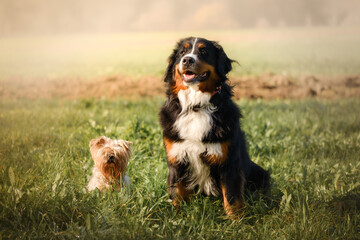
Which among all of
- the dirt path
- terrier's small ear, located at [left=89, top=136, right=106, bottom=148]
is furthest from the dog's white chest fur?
the dirt path

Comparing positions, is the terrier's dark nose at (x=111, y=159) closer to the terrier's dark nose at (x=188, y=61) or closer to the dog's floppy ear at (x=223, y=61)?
the terrier's dark nose at (x=188, y=61)

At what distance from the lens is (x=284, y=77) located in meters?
11.1

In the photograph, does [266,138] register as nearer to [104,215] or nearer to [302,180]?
[302,180]

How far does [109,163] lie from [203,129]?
1.08 meters

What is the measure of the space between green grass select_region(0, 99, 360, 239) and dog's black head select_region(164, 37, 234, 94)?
1098 mm

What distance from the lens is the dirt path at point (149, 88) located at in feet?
32.3

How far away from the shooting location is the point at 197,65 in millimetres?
3305

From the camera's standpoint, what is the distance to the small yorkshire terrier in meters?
3.70

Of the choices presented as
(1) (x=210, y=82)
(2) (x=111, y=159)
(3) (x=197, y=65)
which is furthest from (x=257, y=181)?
(2) (x=111, y=159)

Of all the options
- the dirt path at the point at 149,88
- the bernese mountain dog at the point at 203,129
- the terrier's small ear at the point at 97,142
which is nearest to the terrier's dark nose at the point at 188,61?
the bernese mountain dog at the point at 203,129

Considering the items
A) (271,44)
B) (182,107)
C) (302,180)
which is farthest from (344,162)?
(271,44)

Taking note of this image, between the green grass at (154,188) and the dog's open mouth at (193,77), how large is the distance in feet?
3.70

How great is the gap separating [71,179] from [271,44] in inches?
530

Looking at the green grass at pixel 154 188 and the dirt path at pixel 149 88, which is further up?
the dirt path at pixel 149 88
